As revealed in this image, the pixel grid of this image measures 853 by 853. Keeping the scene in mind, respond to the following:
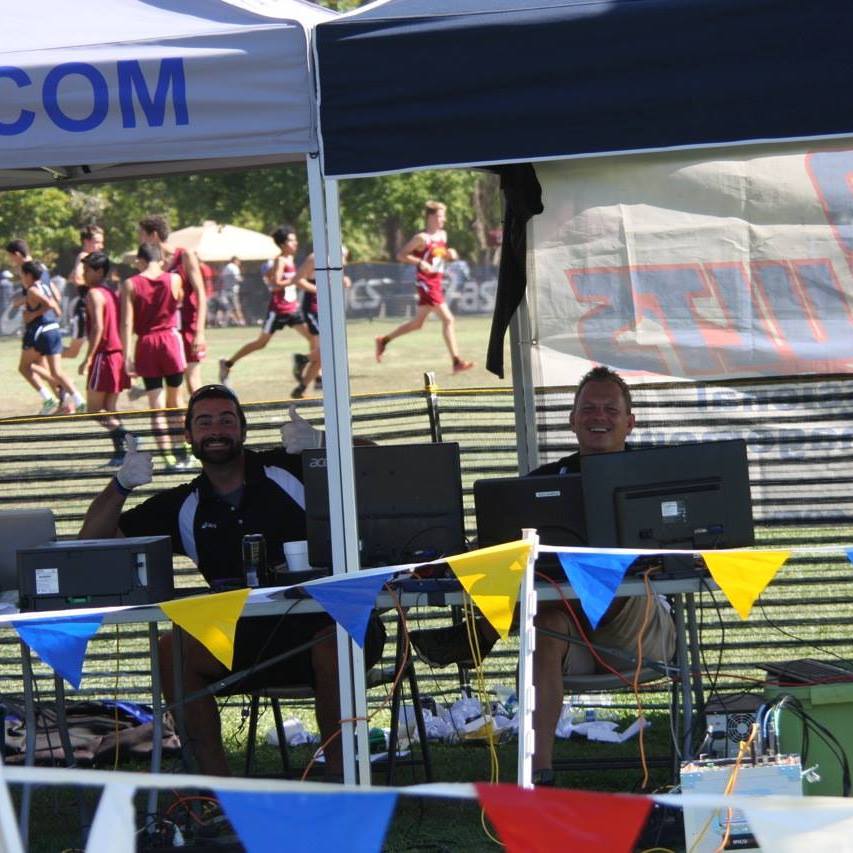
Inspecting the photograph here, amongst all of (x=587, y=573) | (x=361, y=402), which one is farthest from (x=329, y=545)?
(x=361, y=402)

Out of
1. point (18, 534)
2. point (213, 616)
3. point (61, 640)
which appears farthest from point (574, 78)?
point (18, 534)

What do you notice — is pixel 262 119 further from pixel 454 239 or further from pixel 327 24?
pixel 454 239

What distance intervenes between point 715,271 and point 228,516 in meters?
3.08

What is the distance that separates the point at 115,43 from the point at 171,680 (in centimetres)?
211

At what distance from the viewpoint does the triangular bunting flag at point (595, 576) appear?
409 cm

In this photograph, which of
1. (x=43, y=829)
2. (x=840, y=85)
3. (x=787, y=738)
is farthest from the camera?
(x=43, y=829)

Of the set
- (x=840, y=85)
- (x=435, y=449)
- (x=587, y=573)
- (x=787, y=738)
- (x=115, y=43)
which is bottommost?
(x=787, y=738)

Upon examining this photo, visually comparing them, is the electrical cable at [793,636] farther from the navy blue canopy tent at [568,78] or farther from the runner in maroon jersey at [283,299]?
the runner in maroon jersey at [283,299]

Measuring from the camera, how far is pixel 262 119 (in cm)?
429

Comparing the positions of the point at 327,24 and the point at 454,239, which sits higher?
the point at 454,239

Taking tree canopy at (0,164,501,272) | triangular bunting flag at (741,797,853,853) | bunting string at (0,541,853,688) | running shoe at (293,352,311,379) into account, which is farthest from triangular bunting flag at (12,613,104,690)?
tree canopy at (0,164,501,272)

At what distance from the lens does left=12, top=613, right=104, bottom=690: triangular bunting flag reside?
3.94 m

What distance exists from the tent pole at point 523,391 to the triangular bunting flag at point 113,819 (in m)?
4.24

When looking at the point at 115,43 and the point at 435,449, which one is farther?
the point at 435,449
